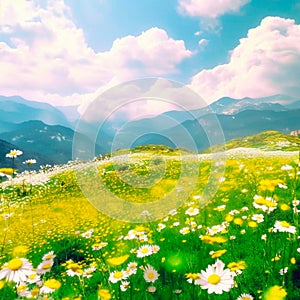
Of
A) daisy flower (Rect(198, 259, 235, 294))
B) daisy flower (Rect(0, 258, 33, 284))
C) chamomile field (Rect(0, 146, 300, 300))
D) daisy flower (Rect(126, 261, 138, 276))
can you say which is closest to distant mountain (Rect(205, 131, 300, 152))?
chamomile field (Rect(0, 146, 300, 300))

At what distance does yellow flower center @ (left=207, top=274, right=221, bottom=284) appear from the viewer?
86.5 inches

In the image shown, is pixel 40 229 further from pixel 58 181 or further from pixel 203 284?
pixel 203 284

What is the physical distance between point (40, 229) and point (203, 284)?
10209 mm

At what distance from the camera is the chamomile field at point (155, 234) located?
2.81 m

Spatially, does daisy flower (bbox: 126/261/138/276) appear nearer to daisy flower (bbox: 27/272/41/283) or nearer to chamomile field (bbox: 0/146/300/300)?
chamomile field (bbox: 0/146/300/300)

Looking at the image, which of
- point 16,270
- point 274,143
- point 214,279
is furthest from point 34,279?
point 274,143

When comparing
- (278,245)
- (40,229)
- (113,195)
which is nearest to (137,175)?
(113,195)

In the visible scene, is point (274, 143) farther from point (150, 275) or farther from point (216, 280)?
point (216, 280)

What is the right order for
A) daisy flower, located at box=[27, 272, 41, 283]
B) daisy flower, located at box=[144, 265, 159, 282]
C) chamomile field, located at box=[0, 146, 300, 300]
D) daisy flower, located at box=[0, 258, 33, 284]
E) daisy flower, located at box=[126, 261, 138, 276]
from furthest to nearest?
daisy flower, located at box=[126, 261, 138, 276] → daisy flower, located at box=[144, 265, 159, 282] → chamomile field, located at box=[0, 146, 300, 300] → daisy flower, located at box=[27, 272, 41, 283] → daisy flower, located at box=[0, 258, 33, 284]

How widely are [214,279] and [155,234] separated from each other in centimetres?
522

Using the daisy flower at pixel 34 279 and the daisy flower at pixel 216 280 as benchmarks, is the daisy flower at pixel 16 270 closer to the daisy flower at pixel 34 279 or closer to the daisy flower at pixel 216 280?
the daisy flower at pixel 34 279

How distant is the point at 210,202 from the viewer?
9.35 metres

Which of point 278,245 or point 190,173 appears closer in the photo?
point 278,245

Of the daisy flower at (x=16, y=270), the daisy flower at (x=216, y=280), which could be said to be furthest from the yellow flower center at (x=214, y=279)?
the daisy flower at (x=16, y=270)
